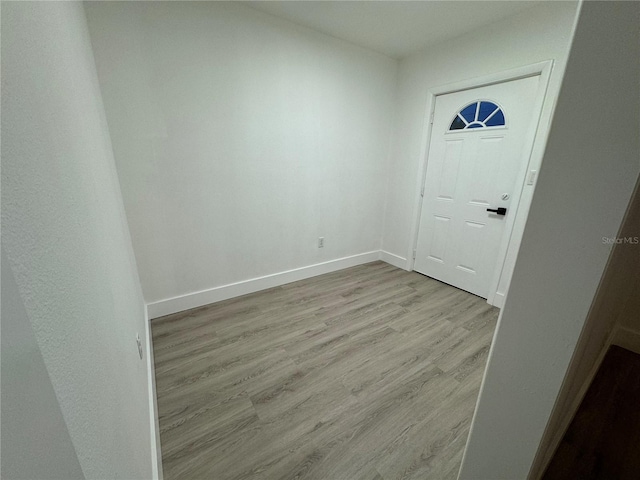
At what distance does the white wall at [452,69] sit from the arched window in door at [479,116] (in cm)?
26

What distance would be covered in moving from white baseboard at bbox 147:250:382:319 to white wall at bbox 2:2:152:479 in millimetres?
1660

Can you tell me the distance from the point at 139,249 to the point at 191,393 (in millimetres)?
1177

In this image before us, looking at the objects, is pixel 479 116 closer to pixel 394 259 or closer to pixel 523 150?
pixel 523 150

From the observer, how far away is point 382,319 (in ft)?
7.07

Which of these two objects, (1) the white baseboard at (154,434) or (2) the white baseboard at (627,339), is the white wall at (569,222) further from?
(2) the white baseboard at (627,339)

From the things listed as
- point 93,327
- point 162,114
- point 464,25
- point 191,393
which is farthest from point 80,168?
point 464,25

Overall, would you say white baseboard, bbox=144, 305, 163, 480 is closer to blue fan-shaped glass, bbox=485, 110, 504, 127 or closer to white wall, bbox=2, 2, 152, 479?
white wall, bbox=2, 2, 152, 479

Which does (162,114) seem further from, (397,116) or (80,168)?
(397,116)

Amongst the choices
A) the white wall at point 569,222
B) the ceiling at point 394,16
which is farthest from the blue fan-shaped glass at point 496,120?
the white wall at point 569,222

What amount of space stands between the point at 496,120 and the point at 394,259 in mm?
1831

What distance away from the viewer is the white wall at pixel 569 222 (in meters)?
0.44

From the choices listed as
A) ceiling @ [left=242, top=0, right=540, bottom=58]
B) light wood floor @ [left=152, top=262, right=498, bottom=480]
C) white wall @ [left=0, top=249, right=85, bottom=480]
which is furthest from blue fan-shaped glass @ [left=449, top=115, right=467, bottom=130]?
white wall @ [left=0, top=249, right=85, bottom=480]

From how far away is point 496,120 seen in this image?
7.32ft

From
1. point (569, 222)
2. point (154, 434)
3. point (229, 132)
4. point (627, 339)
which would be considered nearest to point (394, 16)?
point (229, 132)
